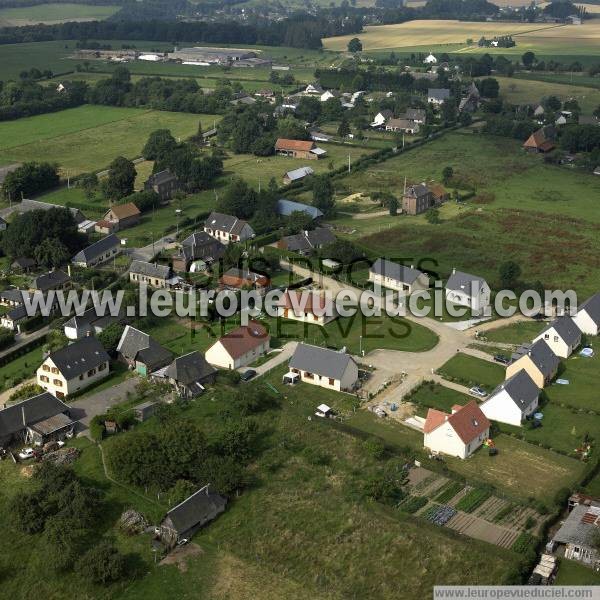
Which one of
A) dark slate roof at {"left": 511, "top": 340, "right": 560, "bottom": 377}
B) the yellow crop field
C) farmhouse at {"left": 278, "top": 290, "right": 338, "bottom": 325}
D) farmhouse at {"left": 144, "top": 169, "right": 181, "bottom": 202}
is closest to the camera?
dark slate roof at {"left": 511, "top": 340, "right": 560, "bottom": 377}

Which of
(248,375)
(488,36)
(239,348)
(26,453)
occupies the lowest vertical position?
(248,375)

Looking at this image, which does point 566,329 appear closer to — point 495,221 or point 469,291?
point 469,291

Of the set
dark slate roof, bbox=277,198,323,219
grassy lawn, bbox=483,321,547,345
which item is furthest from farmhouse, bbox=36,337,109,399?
dark slate roof, bbox=277,198,323,219

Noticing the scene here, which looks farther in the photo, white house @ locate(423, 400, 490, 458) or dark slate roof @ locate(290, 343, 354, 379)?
dark slate roof @ locate(290, 343, 354, 379)

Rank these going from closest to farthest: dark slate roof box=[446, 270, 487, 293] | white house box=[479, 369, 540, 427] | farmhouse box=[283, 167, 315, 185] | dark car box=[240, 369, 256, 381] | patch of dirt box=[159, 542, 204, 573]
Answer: patch of dirt box=[159, 542, 204, 573] < white house box=[479, 369, 540, 427] < dark car box=[240, 369, 256, 381] < dark slate roof box=[446, 270, 487, 293] < farmhouse box=[283, 167, 315, 185]

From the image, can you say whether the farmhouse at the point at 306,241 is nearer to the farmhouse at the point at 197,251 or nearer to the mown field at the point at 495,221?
the mown field at the point at 495,221

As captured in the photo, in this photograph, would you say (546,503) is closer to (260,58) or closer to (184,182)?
(184,182)

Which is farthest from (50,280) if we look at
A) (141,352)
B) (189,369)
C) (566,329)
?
(566,329)

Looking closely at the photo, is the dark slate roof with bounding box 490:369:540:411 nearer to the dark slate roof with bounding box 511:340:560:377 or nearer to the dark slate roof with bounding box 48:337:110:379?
the dark slate roof with bounding box 511:340:560:377
